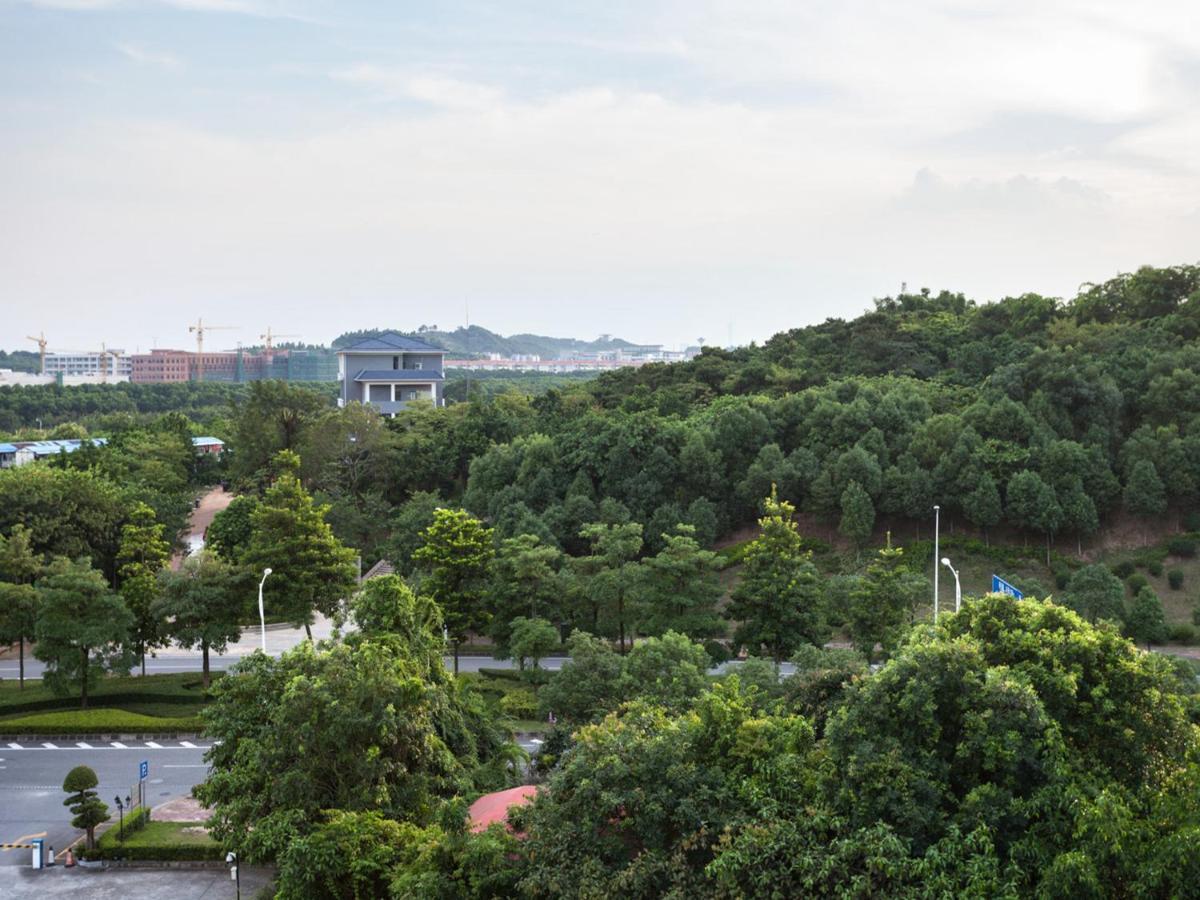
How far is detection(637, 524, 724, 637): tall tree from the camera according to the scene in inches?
1053

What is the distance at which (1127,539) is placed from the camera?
35.7 metres

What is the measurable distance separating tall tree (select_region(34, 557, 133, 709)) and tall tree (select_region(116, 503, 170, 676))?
776mm

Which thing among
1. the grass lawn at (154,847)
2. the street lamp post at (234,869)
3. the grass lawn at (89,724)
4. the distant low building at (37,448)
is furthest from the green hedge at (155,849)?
the distant low building at (37,448)

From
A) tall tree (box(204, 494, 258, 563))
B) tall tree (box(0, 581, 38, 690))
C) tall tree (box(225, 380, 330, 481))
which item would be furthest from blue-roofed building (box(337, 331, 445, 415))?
tall tree (box(0, 581, 38, 690))

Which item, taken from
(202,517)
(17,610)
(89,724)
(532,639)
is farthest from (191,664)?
(202,517)

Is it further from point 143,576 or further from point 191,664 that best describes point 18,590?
point 191,664

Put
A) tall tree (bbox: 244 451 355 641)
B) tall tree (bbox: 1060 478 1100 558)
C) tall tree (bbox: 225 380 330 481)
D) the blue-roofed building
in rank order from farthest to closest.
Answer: the blue-roofed building < tall tree (bbox: 225 380 330 481) < tall tree (bbox: 1060 478 1100 558) < tall tree (bbox: 244 451 355 641)

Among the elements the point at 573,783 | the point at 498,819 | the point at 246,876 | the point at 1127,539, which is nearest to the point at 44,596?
the point at 246,876

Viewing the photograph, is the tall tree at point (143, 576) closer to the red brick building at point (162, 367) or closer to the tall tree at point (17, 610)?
the tall tree at point (17, 610)

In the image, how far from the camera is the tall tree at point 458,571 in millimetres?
28922

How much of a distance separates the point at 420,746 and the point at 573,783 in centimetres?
394

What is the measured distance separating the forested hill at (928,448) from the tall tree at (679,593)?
7720mm

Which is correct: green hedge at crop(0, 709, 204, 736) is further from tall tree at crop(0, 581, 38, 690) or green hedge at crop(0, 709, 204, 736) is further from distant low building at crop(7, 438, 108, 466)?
distant low building at crop(7, 438, 108, 466)

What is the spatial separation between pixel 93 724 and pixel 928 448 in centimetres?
2555
